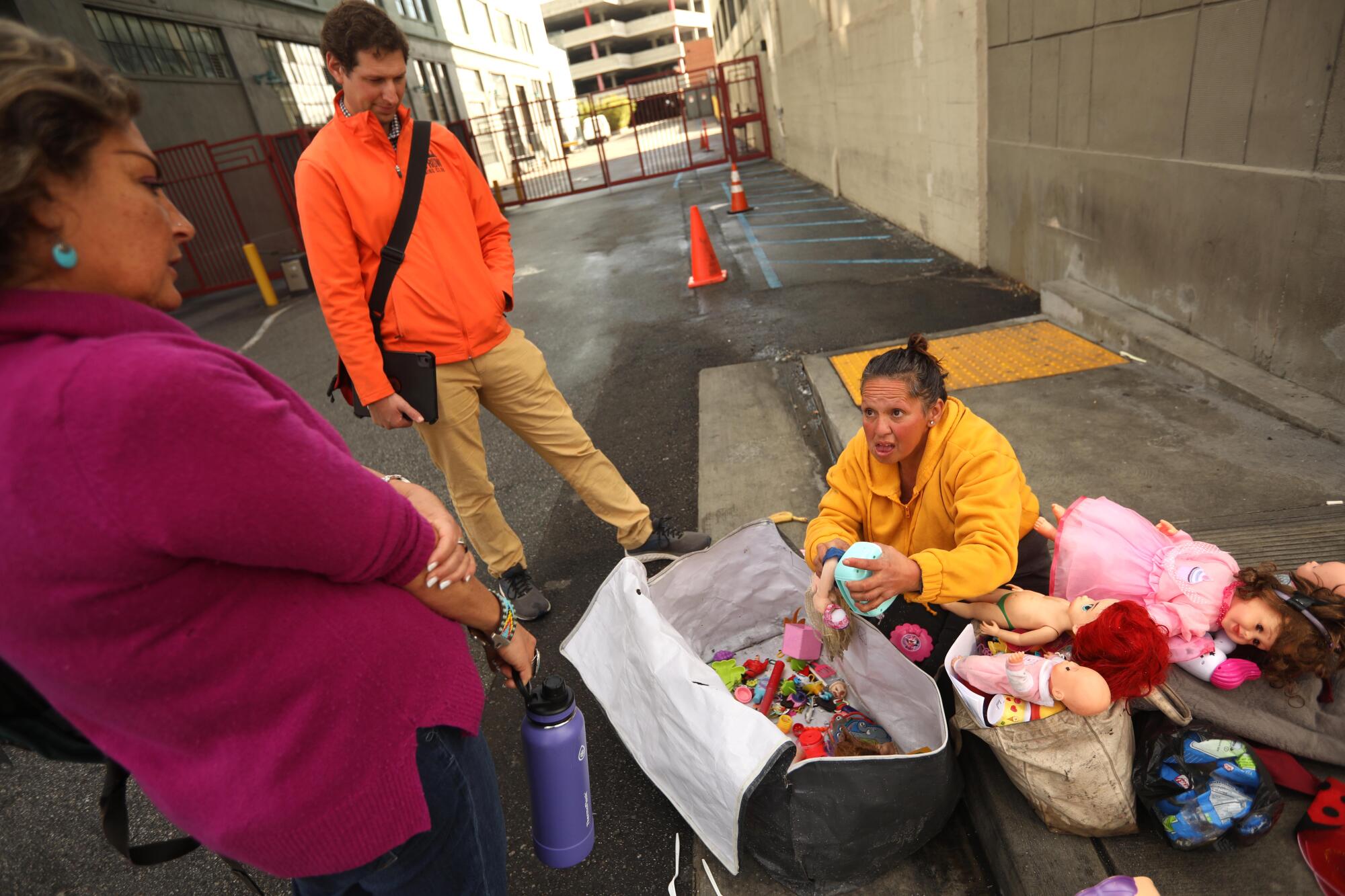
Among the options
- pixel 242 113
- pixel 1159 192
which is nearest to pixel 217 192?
pixel 242 113

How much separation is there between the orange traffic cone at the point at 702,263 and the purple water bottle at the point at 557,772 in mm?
7447

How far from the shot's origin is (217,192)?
15016 mm

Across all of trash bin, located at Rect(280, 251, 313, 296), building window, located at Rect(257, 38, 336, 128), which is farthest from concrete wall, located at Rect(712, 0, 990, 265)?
building window, located at Rect(257, 38, 336, 128)

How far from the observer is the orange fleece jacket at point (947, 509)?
214 cm

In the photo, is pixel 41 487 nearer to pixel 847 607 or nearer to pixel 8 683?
pixel 8 683

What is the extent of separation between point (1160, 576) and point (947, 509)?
59cm

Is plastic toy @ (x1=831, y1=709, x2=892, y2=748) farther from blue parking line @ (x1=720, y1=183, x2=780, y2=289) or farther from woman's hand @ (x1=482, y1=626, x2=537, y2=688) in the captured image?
blue parking line @ (x1=720, y1=183, x2=780, y2=289)

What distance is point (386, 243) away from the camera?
9.29 feet

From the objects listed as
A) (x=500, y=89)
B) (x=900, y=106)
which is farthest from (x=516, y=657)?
(x=500, y=89)

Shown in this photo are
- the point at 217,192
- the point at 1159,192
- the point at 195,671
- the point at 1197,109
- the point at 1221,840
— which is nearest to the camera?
the point at 195,671

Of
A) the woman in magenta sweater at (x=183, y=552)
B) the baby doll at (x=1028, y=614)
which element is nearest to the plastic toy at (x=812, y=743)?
the baby doll at (x=1028, y=614)

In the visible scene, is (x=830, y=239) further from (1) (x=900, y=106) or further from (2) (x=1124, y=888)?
(2) (x=1124, y=888)

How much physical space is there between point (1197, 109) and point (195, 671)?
16.9 ft

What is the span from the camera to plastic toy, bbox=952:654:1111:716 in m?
1.78
